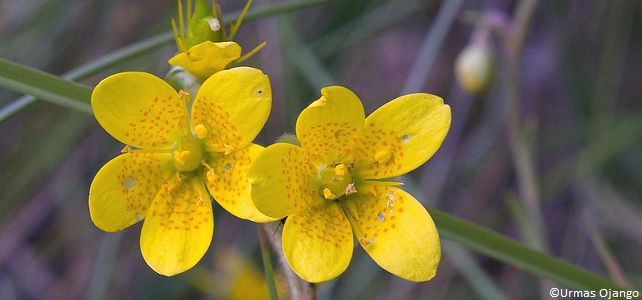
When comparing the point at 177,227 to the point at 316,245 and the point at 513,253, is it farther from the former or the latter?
the point at 513,253

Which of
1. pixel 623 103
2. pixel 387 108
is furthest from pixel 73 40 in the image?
pixel 623 103

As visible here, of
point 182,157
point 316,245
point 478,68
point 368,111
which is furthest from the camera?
point 368,111

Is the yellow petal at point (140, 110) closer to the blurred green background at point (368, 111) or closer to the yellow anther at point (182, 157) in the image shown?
the yellow anther at point (182, 157)

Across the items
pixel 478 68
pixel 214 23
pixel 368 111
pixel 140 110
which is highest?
pixel 214 23

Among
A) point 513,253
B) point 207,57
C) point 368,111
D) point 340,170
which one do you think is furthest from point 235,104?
point 368,111

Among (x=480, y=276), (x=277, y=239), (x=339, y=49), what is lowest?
(x=480, y=276)

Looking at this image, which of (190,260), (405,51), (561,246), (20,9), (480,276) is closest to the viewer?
(190,260)

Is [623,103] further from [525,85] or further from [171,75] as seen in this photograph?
[171,75]
